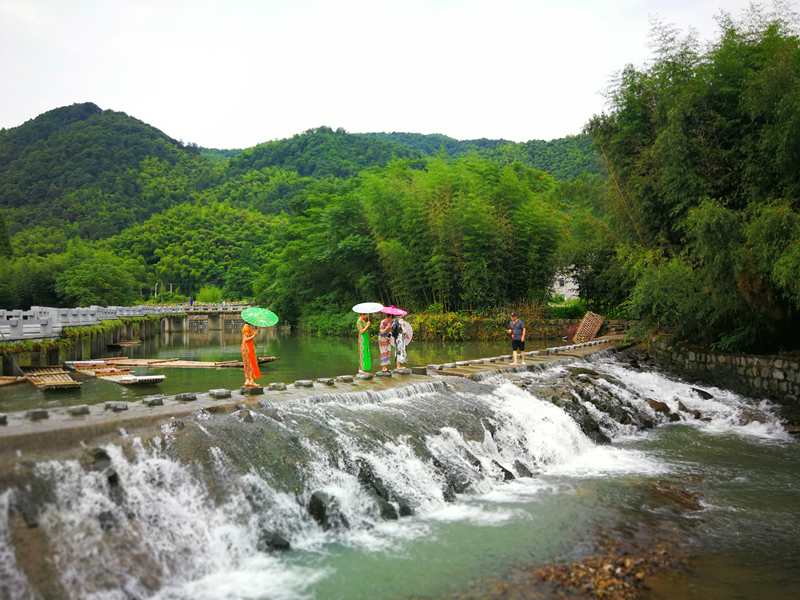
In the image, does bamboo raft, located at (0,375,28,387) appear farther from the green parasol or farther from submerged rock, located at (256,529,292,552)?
submerged rock, located at (256,529,292,552)

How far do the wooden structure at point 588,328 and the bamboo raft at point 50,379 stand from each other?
54.2 feet

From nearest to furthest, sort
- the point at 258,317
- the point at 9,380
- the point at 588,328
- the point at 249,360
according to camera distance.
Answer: the point at 258,317, the point at 249,360, the point at 9,380, the point at 588,328

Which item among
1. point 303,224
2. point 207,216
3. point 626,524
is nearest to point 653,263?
point 626,524

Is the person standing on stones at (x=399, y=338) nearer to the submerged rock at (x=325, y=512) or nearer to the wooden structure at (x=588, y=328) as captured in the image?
the submerged rock at (x=325, y=512)

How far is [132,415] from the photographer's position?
691 cm

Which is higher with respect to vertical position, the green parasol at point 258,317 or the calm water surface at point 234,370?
the green parasol at point 258,317

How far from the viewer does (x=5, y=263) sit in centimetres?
3688

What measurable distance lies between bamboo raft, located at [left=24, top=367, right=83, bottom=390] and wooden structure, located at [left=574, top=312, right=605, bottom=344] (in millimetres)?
16518

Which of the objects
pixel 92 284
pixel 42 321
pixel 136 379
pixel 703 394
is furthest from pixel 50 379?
pixel 92 284

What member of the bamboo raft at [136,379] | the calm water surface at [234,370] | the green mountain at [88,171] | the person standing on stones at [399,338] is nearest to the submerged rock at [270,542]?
the calm water surface at [234,370]

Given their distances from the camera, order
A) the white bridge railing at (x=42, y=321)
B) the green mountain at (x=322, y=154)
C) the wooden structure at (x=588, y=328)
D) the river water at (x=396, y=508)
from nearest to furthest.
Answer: the river water at (x=396, y=508) → the white bridge railing at (x=42, y=321) → the wooden structure at (x=588, y=328) → the green mountain at (x=322, y=154)

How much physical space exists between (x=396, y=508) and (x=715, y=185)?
34.1ft

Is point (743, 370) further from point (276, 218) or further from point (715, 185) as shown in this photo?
point (276, 218)

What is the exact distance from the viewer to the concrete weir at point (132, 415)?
5.72 metres
